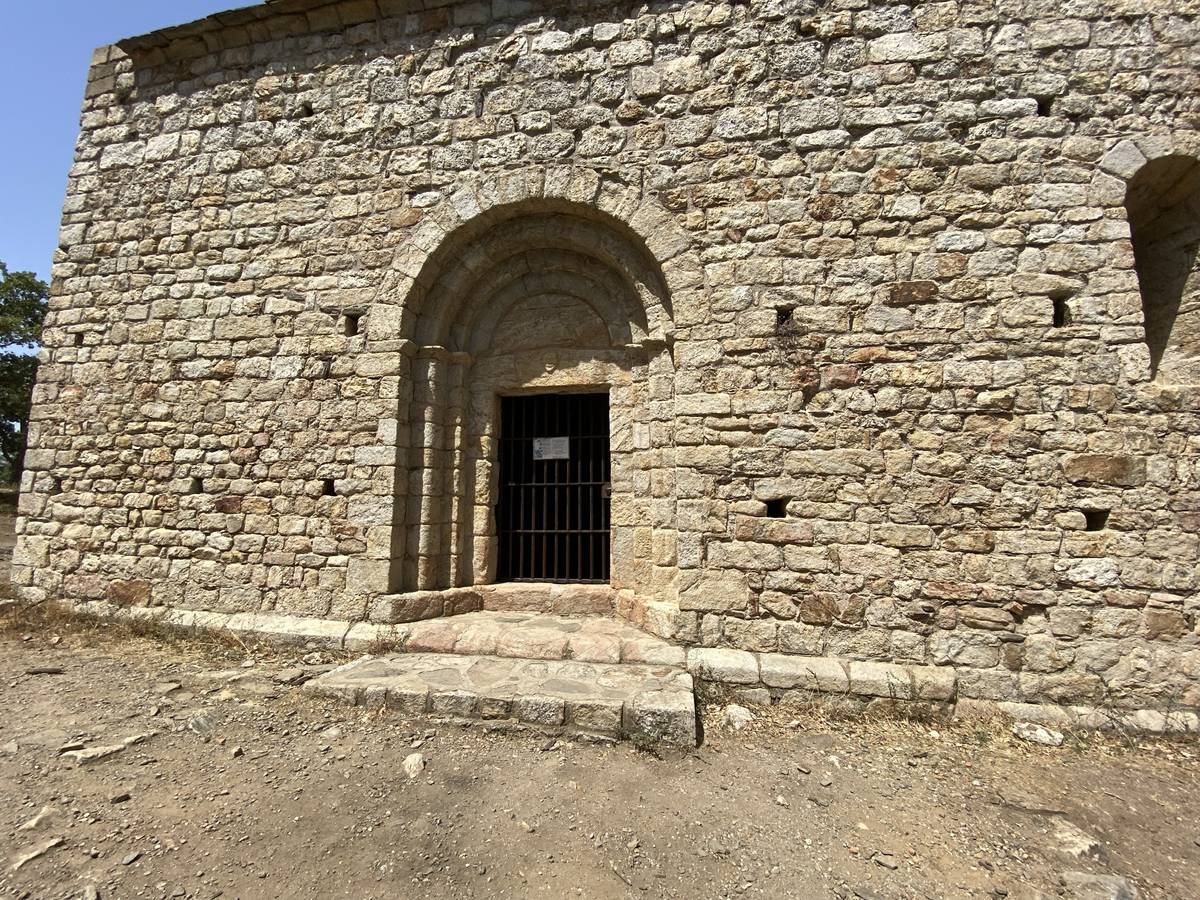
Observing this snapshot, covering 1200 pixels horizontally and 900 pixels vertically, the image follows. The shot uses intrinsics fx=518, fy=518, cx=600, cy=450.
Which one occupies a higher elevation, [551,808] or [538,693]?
[538,693]

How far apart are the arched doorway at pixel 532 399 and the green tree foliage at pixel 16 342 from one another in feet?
68.9

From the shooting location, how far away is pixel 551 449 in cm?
526

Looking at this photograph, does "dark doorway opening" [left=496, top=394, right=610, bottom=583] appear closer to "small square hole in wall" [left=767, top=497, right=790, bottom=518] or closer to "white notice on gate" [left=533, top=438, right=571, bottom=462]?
"white notice on gate" [left=533, top=438, right=571, bottom=462]

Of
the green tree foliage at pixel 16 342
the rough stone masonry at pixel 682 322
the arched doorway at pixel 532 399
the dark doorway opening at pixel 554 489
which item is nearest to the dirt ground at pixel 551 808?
the rough stone masonry at pixel 682 322

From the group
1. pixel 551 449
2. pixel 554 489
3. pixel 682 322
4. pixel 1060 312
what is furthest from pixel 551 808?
pixel 1060 312

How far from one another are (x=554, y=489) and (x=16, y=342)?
77.7 feet

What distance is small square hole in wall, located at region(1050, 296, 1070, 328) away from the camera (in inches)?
150

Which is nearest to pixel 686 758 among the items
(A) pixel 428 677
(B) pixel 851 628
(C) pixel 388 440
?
(B) pixel 851 628

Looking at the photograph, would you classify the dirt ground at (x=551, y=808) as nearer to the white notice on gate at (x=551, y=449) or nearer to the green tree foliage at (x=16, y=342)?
the white notice on gate at (x=551, y=449)

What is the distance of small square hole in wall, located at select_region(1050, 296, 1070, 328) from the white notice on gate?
406 cm

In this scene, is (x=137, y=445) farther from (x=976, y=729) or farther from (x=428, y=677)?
(x=976, y=729)

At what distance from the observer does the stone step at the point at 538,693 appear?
322 centimetres

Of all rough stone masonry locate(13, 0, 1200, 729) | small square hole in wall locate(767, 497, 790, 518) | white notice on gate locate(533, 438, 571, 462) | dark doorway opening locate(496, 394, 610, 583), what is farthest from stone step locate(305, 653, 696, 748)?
white notice on gate locate(533, 438, 571, 462)

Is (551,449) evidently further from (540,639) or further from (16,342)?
(16,342)
